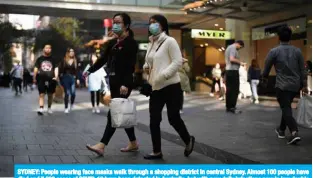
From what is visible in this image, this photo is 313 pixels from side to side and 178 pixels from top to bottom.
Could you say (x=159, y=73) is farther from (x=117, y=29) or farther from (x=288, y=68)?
(x=288, y=68)

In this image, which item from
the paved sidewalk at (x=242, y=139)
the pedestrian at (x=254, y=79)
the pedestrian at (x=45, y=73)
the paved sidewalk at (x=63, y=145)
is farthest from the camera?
the pedestrian at (x=254, y=79)

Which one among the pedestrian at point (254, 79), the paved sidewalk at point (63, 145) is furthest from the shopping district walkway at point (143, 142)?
the pedestrian at point (254, 79)

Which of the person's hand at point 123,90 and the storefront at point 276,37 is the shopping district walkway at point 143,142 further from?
the storefront at point 276,37

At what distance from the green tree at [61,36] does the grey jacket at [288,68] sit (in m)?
48.3

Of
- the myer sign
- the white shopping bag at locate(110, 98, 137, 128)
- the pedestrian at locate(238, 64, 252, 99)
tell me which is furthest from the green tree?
the white shopping bag at locate(110, 98, 137, 128)

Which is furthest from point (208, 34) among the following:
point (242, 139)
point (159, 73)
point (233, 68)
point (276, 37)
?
point (159, 73)

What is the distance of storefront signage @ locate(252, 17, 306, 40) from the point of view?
1777 cm

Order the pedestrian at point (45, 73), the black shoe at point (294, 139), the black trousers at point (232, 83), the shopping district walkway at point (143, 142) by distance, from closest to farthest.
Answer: the shopping district walkway at point (143, 142)
the black shoe at point (294, 139)
the pedestrian at point (45, 73)
the black trousers at point (232, 83)

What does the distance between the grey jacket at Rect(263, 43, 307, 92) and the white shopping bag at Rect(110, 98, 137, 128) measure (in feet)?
8.33

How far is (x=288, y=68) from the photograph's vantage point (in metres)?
7.04

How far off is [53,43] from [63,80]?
143ft

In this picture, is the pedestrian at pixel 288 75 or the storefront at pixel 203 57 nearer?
the pedestrian at pixel 288 75

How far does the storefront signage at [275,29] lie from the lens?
58.3ft

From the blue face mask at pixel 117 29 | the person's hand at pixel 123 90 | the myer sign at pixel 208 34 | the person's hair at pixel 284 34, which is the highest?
the myer sign at pixel 208 34
